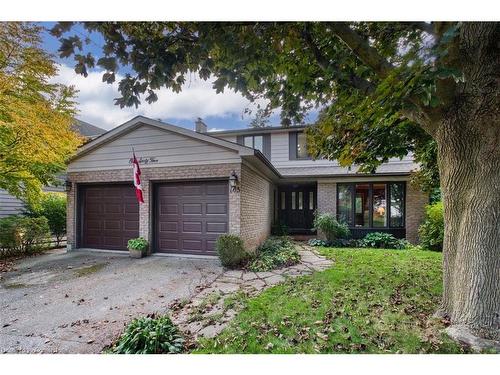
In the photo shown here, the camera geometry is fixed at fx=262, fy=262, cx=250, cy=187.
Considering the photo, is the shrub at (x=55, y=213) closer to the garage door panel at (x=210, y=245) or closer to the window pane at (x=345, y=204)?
the garage door panel at (x=210, y=245)

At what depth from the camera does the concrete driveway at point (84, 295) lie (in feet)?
8.65

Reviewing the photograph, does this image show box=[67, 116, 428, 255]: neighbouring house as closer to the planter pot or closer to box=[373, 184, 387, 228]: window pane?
the planter pot

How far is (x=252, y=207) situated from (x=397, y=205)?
5532 mm

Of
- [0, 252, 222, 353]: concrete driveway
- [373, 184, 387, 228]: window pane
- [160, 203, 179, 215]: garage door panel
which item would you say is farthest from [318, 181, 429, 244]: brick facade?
[160, 203, 179, 215]: garage door panel

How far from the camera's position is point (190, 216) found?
621cm

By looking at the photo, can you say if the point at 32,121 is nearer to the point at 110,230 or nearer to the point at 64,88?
the point at 64,88

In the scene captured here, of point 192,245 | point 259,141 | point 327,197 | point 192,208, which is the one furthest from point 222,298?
point 259,141

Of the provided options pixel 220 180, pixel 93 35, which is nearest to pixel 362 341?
pixel 93 35

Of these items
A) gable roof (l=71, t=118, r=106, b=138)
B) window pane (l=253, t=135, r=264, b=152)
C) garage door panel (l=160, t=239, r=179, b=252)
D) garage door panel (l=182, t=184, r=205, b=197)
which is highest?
window pane (l=253, t=135, r=264, b=152)

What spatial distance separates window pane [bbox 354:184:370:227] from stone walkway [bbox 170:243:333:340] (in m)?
4.22

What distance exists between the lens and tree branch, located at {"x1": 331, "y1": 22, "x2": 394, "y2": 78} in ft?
8.82

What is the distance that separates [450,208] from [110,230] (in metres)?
7.17

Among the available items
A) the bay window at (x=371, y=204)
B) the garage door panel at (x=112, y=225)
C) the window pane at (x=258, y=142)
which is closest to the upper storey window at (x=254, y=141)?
the window pane at (x=258, y=142)

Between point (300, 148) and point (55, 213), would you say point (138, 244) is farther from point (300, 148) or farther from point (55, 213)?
point (300, 148)
